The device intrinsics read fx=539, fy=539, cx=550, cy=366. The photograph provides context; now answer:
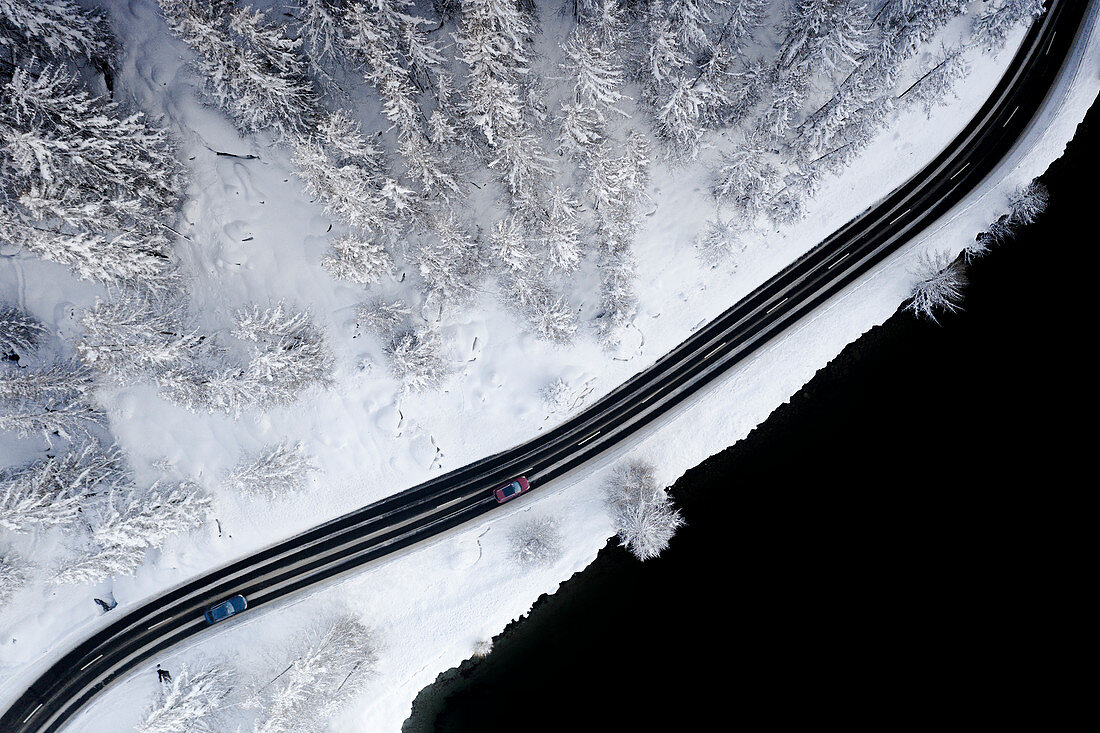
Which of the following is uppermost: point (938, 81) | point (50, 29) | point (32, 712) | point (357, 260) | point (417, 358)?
point (50, 29)

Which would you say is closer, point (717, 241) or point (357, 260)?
point (357, 260)

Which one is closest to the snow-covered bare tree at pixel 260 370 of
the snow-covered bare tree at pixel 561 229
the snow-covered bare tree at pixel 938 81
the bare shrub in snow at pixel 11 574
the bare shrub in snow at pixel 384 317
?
the bare shrub in snow at pixel 384 317

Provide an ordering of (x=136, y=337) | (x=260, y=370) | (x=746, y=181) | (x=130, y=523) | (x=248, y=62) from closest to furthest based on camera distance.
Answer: (x=248, y=62) < (x=136, y=337) < (x=260, y=370) < (x=130, y=523) < (x=746, y=181)

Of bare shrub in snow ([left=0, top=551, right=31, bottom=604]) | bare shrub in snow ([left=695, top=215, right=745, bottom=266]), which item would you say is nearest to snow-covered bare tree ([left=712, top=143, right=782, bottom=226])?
bare shrub in snow ([left=695, top=215, right=745, bottom=266])

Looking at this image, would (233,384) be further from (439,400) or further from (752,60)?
(752,60)

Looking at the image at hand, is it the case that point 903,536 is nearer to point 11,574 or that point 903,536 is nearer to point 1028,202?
point 1028,202

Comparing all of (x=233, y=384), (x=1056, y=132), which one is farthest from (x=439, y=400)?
(x=1056, y=132)

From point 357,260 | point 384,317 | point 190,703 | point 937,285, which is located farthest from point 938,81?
point 190,703
